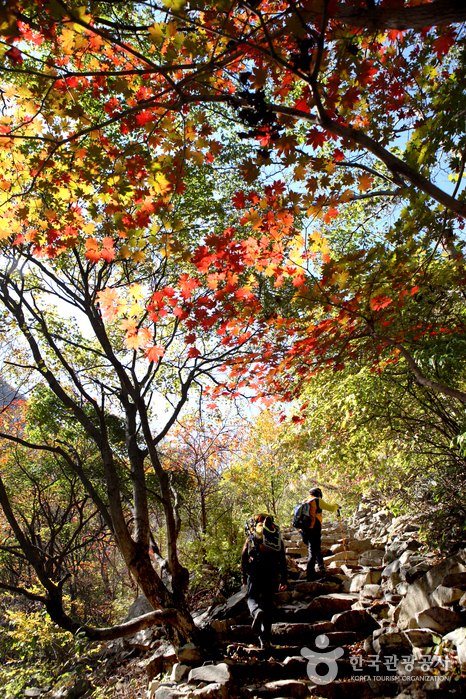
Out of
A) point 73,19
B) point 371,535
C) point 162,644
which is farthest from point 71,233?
point 371,535

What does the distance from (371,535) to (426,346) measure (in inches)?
252

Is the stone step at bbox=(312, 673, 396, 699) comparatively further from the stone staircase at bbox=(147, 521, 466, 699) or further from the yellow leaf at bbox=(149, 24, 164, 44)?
the yellow leaf at bbox=(149, 24, 164, 44)

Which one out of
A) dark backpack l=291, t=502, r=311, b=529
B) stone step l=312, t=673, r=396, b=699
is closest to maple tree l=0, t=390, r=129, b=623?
dark backpack l=291, t=502, r=311, b=529

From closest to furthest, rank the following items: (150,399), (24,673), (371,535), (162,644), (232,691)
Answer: (232,691) < (162,644) < (24,673) < (150,399) < (371,535)

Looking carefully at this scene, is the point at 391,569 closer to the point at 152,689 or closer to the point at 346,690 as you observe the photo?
the point at 346,690

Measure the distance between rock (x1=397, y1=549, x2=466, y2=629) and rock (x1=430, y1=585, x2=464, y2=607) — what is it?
10 centimetres

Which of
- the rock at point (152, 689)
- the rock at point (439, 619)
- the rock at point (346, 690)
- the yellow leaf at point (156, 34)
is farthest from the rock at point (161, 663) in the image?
the yellow leaf at point (156, 34)

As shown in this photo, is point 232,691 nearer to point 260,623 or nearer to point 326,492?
point 260,623

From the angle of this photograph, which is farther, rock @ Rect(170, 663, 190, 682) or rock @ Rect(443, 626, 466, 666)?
rock @ Rect(170, 663, 190, 682)

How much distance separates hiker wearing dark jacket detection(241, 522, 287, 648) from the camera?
455 centimetres

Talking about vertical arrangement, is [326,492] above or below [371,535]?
above

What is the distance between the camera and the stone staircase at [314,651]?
3.40 m

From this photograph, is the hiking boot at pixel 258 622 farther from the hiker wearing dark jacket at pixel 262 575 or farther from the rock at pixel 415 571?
the rock at pixel 415 571

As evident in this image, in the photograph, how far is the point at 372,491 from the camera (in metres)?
9.42
